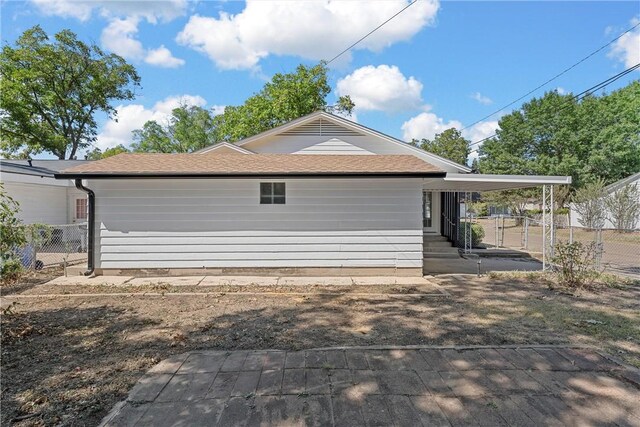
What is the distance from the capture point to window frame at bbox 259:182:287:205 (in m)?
8.89

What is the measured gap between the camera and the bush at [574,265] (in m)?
7.70

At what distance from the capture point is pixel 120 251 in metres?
8.66

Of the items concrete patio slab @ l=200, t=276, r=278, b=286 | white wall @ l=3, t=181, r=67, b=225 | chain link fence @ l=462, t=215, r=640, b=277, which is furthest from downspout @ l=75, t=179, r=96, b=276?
chain link fence @ l=462, t=215, r=640, b=277

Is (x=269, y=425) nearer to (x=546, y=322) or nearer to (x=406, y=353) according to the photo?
(x=406, y=353)

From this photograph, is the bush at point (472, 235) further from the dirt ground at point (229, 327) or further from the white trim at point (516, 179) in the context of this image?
the dirt ground at point (229, 327)

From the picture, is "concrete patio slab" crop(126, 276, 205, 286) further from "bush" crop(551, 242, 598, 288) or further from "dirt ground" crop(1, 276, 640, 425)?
"bush" crop(551, 242, 598, 288)

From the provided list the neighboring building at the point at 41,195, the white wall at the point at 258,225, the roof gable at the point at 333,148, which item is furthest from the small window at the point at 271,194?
the neighboring building at the point at 41,195

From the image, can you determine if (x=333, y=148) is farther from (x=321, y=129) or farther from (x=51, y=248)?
(x=51, y=248)

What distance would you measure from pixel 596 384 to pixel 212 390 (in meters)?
3.60

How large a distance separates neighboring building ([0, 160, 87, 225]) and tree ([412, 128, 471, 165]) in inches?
1724

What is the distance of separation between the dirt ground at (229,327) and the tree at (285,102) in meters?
21.7

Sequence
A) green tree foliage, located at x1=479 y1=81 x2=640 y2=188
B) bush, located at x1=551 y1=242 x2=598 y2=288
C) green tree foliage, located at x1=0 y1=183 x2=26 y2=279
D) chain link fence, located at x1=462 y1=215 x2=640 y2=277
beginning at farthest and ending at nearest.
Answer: green tree foliage, located at x1=479 y1=81 x2=640 y2=188, chain link fence, located at x1=462 y1=215 x2=640 y2=277, bush, located at x1=551 y1=242 x2=598 y2=288, green tree foliage, located at x1=0 y1=183 x2=26 y2=279

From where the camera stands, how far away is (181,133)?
4150 cm

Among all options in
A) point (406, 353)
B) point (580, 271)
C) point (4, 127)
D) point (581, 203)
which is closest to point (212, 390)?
point (406, 353)
